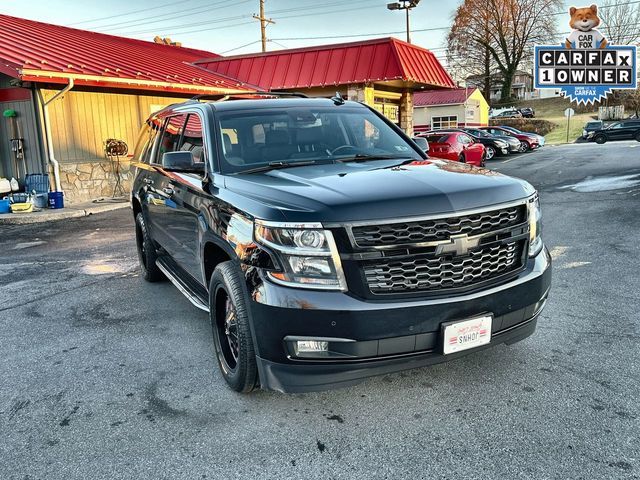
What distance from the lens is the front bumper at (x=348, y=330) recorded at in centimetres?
284

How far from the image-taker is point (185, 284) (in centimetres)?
488

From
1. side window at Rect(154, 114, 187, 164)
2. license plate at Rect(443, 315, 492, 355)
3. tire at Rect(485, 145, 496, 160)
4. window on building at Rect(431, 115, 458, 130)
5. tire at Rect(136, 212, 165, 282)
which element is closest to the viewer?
license plate at Rect(443, 315, 492, 355)

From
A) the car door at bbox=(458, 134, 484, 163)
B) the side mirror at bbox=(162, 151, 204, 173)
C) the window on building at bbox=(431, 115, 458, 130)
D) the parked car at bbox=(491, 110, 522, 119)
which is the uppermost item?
the parked car at bbox=(491, 110, 522, 119)

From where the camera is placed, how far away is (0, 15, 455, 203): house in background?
43.6 feet

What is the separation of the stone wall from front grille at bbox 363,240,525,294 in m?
12.0

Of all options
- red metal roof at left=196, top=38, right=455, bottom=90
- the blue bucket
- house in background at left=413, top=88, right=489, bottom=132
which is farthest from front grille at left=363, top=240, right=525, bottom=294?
house in background at left=413, top=88, right=489, bottom=132

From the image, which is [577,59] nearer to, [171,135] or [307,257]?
[171,135]

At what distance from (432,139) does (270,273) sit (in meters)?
19.7

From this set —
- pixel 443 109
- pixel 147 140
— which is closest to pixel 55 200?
pixel 147 140

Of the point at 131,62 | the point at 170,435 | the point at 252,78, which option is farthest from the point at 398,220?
the point at 252,78

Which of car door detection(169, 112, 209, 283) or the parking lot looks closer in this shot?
the parking lot

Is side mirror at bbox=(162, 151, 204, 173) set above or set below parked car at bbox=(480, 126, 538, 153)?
above

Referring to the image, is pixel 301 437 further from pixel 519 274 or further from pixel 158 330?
pixel 158 330

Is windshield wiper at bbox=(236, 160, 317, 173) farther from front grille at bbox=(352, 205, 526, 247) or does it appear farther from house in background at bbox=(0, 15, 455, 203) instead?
house in background at bbox=(0, 15, 455, 203)
